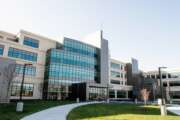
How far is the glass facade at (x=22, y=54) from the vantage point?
43806 mm

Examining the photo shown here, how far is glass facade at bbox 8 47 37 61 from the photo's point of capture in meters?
43.8

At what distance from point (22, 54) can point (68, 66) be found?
13308 mm

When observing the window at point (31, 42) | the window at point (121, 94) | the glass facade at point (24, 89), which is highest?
the window at point (31, 42)

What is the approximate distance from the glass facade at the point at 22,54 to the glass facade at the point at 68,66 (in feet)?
13.5

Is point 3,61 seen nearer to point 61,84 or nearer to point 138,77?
point 61,84

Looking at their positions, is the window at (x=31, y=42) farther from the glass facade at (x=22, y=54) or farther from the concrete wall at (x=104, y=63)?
the concrete wall at (x=104, y=63)

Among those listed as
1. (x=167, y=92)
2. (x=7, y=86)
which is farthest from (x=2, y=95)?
(x=167, y=92)

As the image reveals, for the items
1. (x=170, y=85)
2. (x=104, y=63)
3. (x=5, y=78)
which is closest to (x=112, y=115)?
(x=5, y=78)

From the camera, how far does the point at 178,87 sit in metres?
66.5

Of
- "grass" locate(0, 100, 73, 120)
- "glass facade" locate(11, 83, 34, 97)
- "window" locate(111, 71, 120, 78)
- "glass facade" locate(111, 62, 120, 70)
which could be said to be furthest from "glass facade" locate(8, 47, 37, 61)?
"glass facade" locate(111, 62, 120, 70)

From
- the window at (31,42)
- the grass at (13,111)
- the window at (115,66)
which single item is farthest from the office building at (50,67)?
the grass at (13,111)

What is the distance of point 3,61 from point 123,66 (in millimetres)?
56581

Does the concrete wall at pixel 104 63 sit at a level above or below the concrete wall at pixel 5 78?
above

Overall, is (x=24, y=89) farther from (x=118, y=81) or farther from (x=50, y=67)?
(x=118, y=81)
